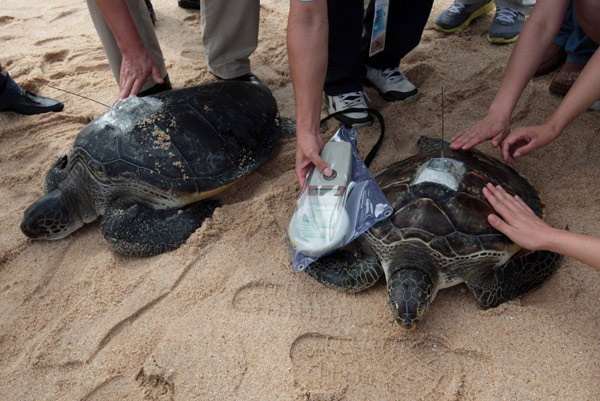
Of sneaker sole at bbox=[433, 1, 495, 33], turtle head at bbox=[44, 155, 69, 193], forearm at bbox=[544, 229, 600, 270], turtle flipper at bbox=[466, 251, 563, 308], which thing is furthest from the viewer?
sneaker sole at bbox=[433, 1, 495, 33]

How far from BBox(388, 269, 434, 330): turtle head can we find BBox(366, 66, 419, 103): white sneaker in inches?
52.3

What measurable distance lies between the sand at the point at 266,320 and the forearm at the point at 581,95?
34 centimetres

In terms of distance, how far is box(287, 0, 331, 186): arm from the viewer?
1.41 m

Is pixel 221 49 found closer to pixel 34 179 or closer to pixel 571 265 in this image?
pixel 34 179

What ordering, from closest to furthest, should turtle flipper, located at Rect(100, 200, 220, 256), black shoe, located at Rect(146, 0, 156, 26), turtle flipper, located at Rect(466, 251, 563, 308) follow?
turtle flipper, located at Rect(466, 251, 563, 308), turtle flipper, located at Rect(100, 200, 220, 256), black shoe, located at Rect(146, 0, 156, 26)

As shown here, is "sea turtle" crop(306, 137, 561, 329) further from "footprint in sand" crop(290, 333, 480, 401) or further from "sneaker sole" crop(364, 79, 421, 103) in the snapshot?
"sneaker sole" crop(364, 79, 421, 103)

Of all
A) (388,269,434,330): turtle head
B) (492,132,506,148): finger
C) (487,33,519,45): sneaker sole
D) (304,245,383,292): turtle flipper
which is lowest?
(304,245,383,292): turtle flipper

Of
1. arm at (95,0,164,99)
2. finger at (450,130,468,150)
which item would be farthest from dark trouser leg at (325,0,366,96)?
arm at (95,0,164,99)

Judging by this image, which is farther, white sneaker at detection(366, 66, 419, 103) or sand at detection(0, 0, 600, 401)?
white sneaker at detection(366, 66, 419, 103)

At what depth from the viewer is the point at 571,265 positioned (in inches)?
55.4

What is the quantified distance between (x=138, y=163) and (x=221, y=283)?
67 cm

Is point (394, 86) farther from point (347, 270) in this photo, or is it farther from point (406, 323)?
point (406, 323)

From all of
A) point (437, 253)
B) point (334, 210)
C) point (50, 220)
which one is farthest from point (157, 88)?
point (437, 253)

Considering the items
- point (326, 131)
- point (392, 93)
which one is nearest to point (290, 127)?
point (326, 131)
